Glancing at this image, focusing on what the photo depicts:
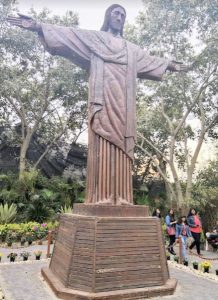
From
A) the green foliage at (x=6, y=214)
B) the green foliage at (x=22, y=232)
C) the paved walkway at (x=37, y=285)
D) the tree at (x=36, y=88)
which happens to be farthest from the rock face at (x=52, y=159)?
the paved walkway at (x=37, y=285)

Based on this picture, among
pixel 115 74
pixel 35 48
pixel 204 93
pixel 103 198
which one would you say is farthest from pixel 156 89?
pixel 103 198

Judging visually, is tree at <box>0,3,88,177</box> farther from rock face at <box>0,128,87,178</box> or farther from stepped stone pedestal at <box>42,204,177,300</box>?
stepped stone pedestal at <box>42,204,177,300</box>

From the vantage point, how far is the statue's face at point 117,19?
6.73 meters

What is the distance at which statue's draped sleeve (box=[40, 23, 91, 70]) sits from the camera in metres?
6.12

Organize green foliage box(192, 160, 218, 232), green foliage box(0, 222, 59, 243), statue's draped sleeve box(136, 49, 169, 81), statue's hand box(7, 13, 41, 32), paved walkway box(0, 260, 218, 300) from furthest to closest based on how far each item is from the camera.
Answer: green foliage box(192, 160, 218, 232) → green foliage box(0, 222, 59, 243) → statue's draped sleeve box(136, 49, 169, 81) → statue's hand box(7, 13, 41, 32) → paved walkway box(0, 260, 218, 300)

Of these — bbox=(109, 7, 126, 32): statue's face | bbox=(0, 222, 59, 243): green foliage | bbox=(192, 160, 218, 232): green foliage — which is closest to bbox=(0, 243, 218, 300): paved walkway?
bbox=(0, 222, 59, 243): green foliage

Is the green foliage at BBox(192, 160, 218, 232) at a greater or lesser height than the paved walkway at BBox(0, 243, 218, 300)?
greater

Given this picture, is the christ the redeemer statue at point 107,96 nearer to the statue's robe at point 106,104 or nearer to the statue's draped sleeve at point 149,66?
the statue's robe at point 106,104

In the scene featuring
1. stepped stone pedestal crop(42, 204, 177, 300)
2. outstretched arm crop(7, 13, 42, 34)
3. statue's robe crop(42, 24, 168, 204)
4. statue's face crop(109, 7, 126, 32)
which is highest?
statue's face crop(109, 7, 126, 32)

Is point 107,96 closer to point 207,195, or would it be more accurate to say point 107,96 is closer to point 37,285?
point 37,285

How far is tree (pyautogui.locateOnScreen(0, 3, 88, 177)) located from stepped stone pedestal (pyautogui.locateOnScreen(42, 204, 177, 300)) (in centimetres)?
1210

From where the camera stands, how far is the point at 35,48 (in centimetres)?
1795

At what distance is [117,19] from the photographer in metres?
6.78

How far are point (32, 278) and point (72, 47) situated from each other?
15.1 ft
